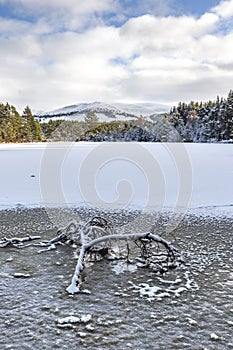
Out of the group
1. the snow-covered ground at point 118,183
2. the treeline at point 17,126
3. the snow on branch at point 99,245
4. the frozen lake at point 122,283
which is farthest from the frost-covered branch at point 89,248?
the treeline at point 17,126

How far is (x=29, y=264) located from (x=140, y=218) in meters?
4.44

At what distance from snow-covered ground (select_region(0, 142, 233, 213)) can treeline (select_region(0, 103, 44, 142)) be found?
1299 inches

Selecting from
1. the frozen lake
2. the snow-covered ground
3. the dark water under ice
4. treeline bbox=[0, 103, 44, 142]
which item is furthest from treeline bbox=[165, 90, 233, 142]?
the dark water under ice

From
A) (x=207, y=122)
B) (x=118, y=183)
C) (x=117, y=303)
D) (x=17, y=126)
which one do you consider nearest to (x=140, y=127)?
(x=207, y=122)

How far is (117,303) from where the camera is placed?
5090 millimetres

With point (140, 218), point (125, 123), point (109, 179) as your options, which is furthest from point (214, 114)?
point (140, 218)

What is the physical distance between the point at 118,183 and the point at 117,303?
1090 cm

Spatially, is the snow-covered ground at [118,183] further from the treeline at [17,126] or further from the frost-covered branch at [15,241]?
the treeline at [17,126]

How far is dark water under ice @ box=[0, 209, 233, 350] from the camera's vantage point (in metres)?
4.18

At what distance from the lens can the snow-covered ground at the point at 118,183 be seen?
12.5 metres

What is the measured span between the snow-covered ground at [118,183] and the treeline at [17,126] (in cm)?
3299

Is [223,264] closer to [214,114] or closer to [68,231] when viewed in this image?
[68,231]

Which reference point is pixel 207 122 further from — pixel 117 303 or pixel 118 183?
pixel 117 303

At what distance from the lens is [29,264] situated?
654 cm
